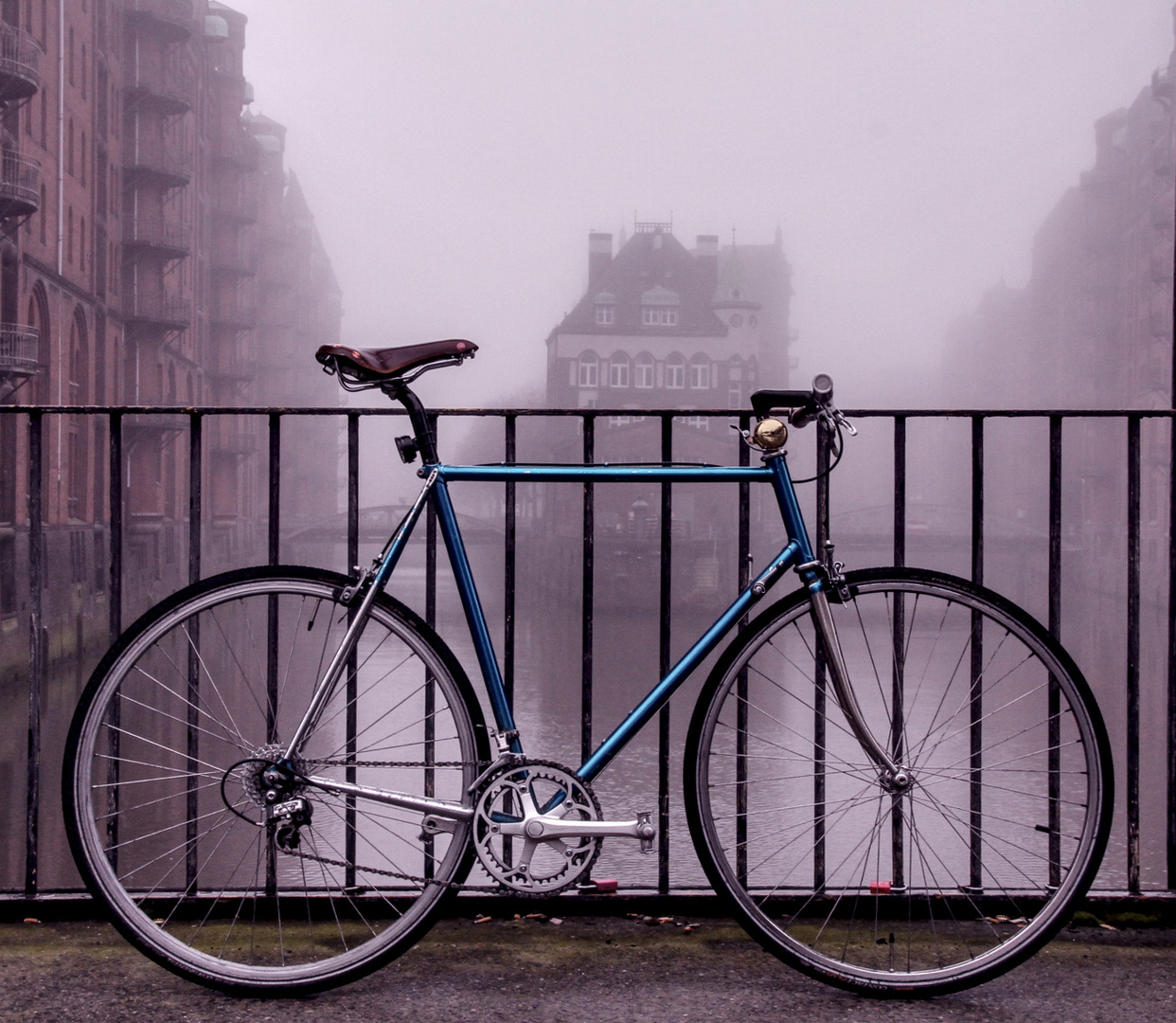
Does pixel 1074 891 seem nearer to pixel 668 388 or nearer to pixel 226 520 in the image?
pixel 226 520

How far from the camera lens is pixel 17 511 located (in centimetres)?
2956

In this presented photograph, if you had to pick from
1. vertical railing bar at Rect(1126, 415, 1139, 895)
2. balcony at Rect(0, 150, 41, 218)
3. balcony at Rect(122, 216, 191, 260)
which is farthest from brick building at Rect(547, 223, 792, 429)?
vertical railing bar at Rect(1126, 415, 1139, 895)

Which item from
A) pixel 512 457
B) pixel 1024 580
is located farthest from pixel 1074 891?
pixel 1024 580

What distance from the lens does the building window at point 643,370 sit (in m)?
80.2

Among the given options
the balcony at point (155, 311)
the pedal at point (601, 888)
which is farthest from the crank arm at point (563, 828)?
the balcony at point (155, 311)

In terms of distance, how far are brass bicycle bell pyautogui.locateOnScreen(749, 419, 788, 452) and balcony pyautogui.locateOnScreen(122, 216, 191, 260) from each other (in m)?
44.1

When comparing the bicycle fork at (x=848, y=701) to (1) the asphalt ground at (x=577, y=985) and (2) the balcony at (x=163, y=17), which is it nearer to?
(1) the asphalt ground at (x=577, y=985)

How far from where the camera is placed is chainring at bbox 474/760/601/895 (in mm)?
2389

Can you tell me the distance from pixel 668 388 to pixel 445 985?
3105 inches

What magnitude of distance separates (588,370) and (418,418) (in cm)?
7746

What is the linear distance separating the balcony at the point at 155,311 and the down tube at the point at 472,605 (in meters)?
43.5

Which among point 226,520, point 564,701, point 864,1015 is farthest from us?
point 226,520

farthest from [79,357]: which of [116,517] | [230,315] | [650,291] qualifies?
[650,291]

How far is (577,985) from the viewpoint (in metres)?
2.51
